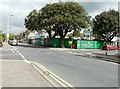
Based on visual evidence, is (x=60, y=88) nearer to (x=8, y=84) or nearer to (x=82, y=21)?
(x=8, y=84)

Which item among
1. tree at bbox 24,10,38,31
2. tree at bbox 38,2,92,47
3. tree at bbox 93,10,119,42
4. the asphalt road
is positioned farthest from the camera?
tree at bbox 93,10,119,42

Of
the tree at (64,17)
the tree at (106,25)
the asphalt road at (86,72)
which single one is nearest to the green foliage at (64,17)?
the tree at (64,17)

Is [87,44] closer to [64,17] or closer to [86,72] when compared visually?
[64,17]

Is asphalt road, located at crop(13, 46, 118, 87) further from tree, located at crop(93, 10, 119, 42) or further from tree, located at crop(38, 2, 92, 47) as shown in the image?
tree, located at crop(93, 10, 119, 42)

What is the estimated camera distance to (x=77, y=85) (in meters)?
10.4

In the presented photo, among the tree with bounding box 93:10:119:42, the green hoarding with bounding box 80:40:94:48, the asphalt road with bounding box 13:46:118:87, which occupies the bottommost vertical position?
the asphalt road with bounding box 13:46:118:87

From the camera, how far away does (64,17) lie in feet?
186

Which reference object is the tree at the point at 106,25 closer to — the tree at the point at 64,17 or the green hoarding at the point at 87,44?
the green hoarding at the point at 87,44

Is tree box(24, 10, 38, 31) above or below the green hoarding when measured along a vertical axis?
above

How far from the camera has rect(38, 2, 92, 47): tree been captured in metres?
56.3

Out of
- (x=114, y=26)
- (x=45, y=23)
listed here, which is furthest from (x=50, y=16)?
(x=114, y=26)

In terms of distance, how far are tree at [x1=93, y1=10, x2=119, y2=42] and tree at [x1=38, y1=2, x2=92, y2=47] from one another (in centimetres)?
1265

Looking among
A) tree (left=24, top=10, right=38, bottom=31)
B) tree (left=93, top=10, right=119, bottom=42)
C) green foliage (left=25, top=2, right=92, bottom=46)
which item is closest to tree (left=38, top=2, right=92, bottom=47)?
green foliage (left=25, top=2, right=92, bottom=46)

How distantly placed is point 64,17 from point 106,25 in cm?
1949
